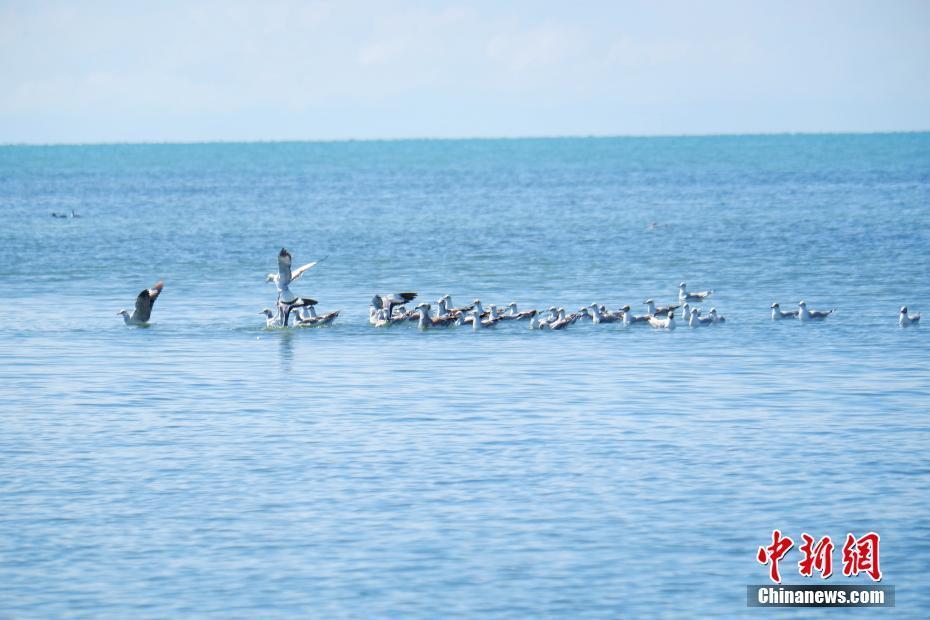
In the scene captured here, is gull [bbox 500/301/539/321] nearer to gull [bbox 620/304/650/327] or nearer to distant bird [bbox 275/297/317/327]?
gull [bbox 620/304/650/327]

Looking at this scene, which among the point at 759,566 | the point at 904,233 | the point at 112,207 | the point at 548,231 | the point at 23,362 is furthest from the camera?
the point at 112,207

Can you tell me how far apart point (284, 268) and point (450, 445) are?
14114mm

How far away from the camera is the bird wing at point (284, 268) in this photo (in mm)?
35500

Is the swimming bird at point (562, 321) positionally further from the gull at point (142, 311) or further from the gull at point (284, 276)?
the gull at point (142, 311)

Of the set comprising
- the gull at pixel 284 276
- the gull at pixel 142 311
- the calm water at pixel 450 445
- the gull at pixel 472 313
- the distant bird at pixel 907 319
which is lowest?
the calm water at pixel 450 445

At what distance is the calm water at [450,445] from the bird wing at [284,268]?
1.24m

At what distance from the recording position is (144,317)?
36938 mm

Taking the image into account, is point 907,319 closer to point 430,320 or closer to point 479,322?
point 479,322

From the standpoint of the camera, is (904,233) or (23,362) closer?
(23,362)

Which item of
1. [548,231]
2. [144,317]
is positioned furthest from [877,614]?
[548,231]

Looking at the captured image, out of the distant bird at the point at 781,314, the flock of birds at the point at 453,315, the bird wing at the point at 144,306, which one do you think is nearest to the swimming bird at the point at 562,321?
the flock of birds at the point at 453,315

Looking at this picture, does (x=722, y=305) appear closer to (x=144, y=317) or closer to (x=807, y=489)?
(x=144, y=317)

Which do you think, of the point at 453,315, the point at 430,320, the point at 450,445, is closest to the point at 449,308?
the point at 453,315

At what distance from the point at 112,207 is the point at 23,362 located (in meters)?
72.2
